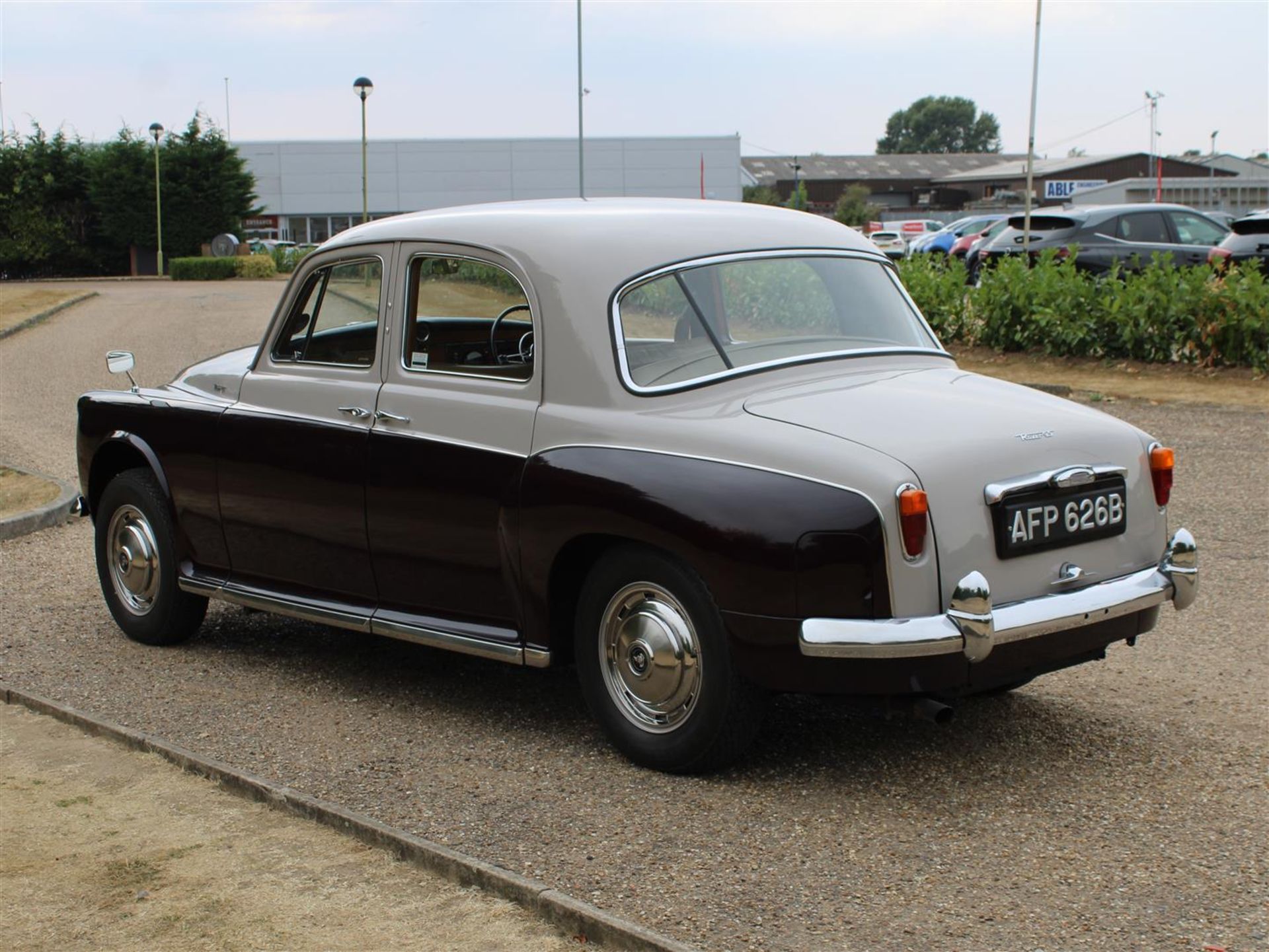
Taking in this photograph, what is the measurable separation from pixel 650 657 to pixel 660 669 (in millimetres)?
46

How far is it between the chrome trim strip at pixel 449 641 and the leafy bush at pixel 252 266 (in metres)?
41.7

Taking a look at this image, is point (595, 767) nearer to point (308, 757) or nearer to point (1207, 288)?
point (308, 757)

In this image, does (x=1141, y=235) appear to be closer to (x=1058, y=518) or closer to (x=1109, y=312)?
(x=1109, y=312)

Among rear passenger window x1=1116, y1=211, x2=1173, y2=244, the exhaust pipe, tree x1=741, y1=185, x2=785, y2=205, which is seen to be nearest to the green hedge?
rear passenger window x1=1116, y1=211, x2=1173, y2=244

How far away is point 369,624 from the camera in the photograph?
5.65 meters

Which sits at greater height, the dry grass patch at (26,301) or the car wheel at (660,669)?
the dry grass patch at (26,301)

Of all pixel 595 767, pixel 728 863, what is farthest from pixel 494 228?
pixel 728 863

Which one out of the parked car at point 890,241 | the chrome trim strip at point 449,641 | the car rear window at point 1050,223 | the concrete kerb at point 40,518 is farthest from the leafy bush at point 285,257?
the chrome trim strip at point 449,641

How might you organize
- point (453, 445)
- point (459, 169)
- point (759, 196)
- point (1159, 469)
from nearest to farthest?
point (1159, 469), point (453, 445), point (459, 169), point (759, 196)

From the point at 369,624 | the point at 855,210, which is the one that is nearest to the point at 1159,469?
the point at 369,624

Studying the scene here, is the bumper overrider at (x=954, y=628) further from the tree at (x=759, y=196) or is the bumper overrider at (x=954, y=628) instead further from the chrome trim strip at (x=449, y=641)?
the tree at (x=759, y=196)

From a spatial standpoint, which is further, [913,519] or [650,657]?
[650,657]

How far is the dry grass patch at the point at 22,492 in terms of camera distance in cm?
1006

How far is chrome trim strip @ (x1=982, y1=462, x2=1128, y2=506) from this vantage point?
442 cm
